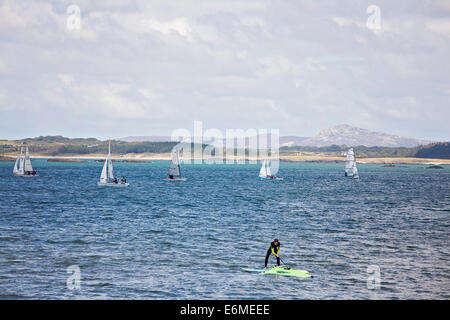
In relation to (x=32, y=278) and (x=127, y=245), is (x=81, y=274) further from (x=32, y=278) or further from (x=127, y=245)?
(x=127, y=245)

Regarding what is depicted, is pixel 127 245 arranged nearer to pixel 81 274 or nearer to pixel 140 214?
pixel 81 274

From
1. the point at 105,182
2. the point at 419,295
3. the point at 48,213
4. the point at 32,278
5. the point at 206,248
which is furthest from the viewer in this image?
the point at 105,182

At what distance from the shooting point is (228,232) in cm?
6053

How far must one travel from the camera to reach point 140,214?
261 feet

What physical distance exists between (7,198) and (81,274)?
72632mm

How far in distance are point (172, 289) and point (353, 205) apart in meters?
69.5

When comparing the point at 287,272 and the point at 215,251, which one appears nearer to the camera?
the point at 287,272

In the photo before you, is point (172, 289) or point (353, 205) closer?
point (172, 289)

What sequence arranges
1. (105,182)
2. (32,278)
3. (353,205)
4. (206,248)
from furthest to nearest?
(105,182), (353,205), (206,248), (32,278)

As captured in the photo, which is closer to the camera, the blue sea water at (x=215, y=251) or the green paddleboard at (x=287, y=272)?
the blue sea water at (x=215, y=251)

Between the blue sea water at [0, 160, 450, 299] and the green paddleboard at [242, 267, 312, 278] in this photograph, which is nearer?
the blue sea water at [0, 160, 450, 299]
